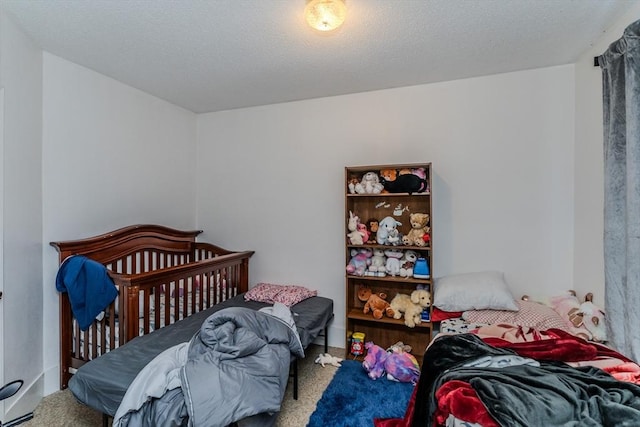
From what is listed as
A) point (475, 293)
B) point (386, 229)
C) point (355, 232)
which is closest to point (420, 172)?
point (386, 229)

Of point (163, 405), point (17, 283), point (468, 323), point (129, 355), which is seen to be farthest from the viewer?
point (468, 323)

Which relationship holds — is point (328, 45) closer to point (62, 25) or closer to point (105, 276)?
point (62, 25)

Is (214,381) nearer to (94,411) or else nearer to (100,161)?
(94,411)

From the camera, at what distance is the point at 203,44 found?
2.06 m

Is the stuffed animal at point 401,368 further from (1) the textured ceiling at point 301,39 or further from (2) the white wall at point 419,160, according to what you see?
(1) the textured ceiling at point 301,39

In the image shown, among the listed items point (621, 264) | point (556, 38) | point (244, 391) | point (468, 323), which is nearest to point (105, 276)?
point (244, 391)

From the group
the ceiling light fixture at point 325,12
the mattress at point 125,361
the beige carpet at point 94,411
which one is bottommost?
the beige carpet at point 94,411

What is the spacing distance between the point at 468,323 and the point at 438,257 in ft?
2.07

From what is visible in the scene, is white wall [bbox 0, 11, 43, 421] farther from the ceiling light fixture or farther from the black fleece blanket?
the black fleece blanket

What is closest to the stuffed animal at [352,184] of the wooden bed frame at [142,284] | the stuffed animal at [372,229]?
the stuffed animal at [372,229]

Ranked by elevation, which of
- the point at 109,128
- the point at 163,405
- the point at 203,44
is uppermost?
the point at 203,44

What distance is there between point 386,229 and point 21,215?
8.29ft

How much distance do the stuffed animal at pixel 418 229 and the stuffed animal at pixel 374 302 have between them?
0.54 m

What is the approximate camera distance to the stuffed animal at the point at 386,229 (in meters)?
2.66
